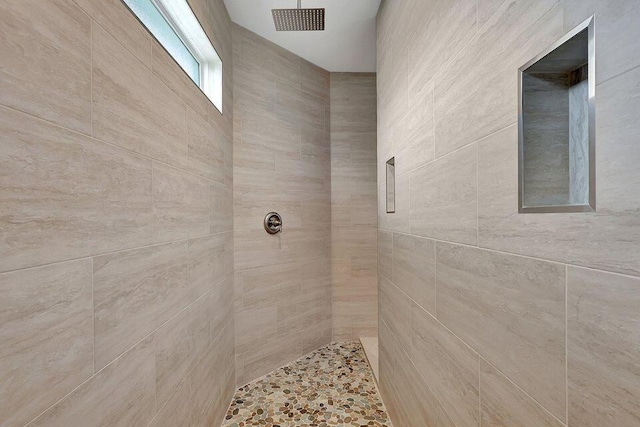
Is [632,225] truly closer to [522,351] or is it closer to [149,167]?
[522,351]

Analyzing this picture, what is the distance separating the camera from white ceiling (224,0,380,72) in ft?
6.78

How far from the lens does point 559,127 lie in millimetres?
644

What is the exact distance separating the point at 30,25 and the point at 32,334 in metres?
0.59

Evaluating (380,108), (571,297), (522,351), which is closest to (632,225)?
(571,297)

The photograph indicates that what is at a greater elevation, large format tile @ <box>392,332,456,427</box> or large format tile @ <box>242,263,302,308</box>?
large format tile @ <box>242,263,302,308</box>

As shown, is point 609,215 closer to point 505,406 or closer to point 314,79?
point 505,406

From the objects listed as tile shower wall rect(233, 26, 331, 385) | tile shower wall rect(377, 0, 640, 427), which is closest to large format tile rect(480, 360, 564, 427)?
tile shower wall rect(377, 0, 640, 427)

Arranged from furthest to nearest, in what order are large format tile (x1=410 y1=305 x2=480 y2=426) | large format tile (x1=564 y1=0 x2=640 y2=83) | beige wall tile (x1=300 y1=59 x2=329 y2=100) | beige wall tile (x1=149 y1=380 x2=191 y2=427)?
beige wall tile (x1=300 y1=59 x2=329 y2=100) < beige wall tile (x1=149 y1=380 x2=191 y2=427) < large format tile (x1=410 y1=305 x2=480 y2=426) < large format tile (x1=564 y1=0 x2=640 y2=83)

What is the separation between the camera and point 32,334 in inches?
23.9

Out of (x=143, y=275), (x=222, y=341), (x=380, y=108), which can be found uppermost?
(x=380, y=108)

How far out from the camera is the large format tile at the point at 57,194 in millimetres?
571

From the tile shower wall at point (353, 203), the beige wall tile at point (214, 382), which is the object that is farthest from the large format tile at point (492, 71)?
the tile shower wall at point (353, 203)

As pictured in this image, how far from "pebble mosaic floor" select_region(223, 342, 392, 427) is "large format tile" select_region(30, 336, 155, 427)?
1106 millimetres

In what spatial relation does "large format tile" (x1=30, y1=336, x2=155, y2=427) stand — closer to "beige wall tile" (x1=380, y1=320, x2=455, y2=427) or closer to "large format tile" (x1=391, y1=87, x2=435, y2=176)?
"beige wall tile" (x1=380, y1=320, x2=455, y2=427)
